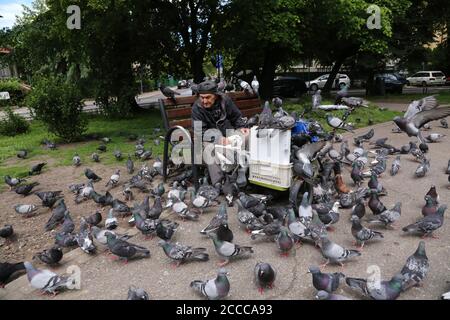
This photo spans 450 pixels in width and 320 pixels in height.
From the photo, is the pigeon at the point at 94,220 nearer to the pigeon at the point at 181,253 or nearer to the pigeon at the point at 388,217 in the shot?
the pigeon at the point at 181,253

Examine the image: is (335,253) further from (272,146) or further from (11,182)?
(11,182)

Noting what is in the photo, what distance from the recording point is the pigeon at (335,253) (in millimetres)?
3545

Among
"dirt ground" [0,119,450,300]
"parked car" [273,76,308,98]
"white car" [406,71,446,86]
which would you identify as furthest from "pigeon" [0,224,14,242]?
"white car" [406,71,446,86]

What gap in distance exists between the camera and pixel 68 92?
989cm

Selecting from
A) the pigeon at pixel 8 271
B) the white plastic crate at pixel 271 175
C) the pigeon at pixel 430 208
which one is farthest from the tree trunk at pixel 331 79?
the pigeon at pixel 8 271

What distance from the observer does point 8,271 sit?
3523 millimetres

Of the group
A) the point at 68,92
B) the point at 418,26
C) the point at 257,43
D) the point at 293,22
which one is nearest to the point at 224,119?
the point at 68,92

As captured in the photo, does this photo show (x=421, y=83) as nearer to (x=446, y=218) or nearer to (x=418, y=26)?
(x=418, y=26)

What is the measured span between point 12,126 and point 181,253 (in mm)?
10994

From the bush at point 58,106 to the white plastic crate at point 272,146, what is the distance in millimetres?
6635

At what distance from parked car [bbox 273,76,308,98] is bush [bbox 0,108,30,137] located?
15.2m

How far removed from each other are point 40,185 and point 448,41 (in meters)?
28.2

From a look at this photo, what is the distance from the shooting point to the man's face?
18.7ft

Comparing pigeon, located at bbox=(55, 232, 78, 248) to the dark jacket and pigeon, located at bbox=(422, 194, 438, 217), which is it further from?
pigeon, located at bbox=(422, 194, 438, 217)
